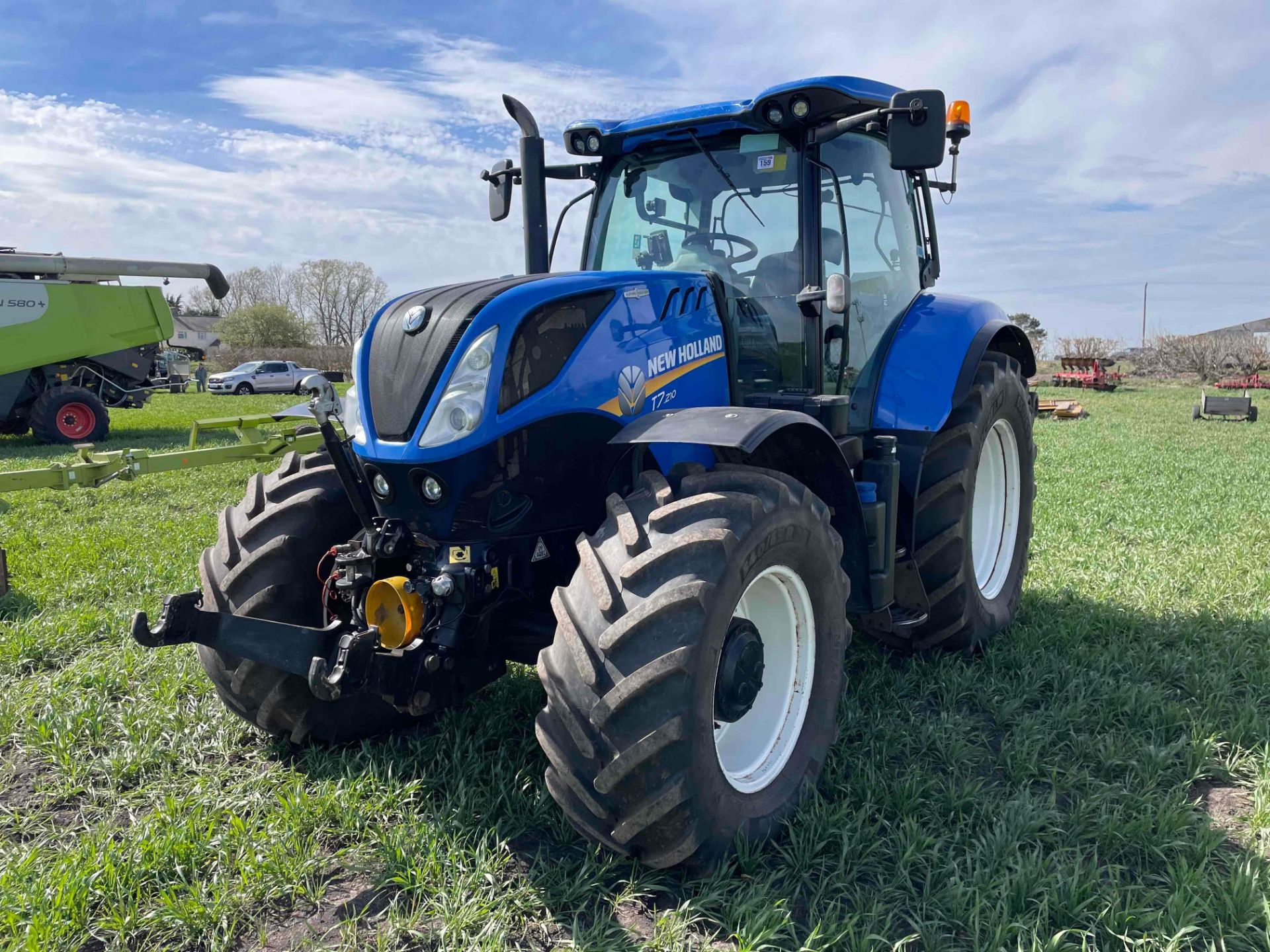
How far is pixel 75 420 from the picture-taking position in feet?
45.8

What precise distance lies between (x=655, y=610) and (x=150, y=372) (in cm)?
1539

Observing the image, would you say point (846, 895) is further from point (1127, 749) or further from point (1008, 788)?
point (1127, 749)

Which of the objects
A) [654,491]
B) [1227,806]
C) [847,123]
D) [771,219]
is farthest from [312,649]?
[1227,806]

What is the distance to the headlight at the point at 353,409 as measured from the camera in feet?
9.70

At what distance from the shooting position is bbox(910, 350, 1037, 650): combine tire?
158 inches

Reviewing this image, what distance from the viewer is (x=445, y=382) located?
2723 millimetres

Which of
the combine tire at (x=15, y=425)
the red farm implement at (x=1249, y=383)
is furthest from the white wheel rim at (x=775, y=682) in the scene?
the red farm implement at (x=1249, y=383)

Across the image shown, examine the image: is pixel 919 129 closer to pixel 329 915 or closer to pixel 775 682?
pixel 775 682

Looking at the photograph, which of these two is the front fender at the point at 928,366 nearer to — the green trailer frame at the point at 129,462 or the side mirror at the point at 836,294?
the side mirror at the point at 836,294

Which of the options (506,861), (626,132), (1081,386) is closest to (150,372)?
Result: (626,132)

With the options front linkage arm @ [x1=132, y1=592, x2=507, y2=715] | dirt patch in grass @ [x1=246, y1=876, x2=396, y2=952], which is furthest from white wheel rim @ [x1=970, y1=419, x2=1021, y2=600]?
dirt patch in grass @ [x1=246, y1=876, x2=396, y2=952]

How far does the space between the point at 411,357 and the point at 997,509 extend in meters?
3.37

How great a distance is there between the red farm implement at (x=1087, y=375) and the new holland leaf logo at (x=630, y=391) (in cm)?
3108

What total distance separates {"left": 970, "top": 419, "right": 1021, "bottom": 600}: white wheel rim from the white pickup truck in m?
32.6
